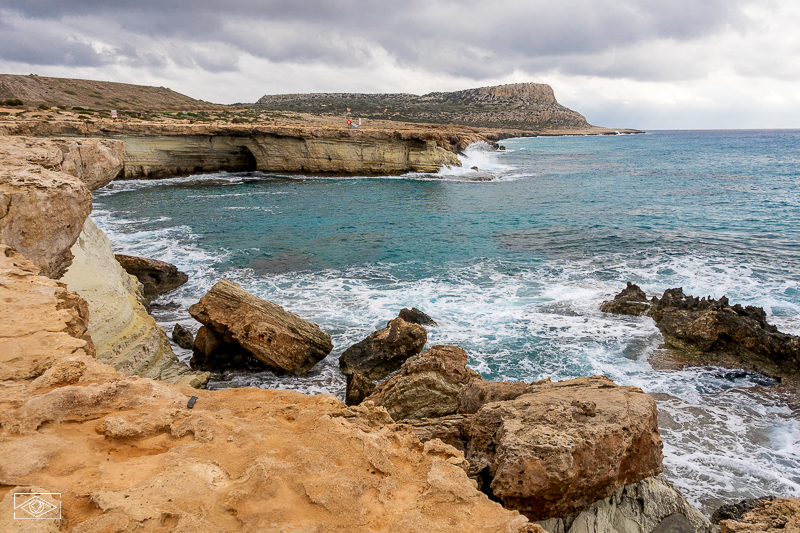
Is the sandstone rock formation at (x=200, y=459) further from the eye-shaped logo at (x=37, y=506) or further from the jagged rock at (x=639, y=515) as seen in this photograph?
the jagged rock at (x=639, y=515)

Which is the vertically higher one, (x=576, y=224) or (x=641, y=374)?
(x=576, y=224)

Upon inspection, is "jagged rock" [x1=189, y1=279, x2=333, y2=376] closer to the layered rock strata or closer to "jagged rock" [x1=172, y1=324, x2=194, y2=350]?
"jagged rock" [x1=172, y1=324, x2=194, y2=350]

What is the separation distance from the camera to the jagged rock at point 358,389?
9.15 metres

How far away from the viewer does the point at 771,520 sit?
4.62 meters

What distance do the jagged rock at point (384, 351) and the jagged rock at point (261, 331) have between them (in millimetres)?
846

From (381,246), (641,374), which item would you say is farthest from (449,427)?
(381,246)

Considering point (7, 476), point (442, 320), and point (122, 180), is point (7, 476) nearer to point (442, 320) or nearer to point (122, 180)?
point (442, 320)

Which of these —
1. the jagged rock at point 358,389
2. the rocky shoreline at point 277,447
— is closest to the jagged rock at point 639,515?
the rocky shoreline at point 277,447

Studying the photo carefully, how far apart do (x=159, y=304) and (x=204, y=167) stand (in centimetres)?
A: 3161

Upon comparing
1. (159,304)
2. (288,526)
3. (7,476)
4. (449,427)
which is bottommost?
(159,304)

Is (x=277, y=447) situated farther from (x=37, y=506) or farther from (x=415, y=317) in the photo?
(x=415, y=317)

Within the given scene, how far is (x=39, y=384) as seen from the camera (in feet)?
13.2

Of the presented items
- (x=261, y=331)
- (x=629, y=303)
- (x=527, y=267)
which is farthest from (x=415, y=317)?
(x=527, y=267)

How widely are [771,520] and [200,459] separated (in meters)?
5.50
